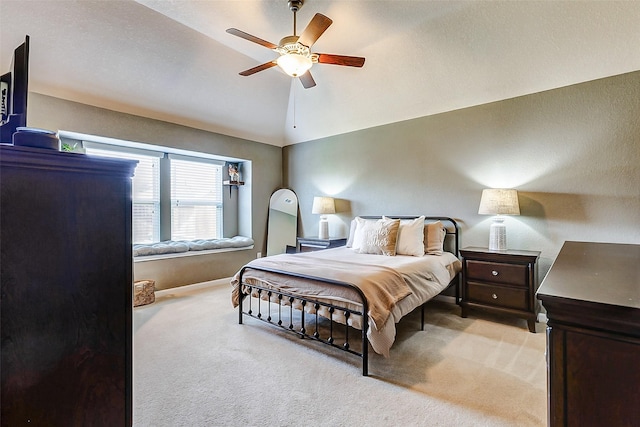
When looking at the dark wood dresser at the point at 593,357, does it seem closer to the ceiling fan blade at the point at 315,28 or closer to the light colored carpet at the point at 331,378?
the light colored carpet at the point at 331,378

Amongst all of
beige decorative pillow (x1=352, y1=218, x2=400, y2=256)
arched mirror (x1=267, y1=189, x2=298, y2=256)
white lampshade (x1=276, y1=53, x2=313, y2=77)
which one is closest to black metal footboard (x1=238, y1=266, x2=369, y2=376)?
beige decorative pillow (x1=352, y1=218, x2=400, y2=256)

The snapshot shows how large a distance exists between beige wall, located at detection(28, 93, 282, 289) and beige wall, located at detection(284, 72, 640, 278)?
72.8 inches

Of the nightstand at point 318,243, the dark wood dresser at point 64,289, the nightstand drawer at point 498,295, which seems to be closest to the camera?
the dark wood dresser at point 64,289

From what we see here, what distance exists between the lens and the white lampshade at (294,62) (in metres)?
2.57

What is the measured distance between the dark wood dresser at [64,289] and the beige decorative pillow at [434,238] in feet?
11.1

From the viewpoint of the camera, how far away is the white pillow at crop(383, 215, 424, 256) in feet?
11.8

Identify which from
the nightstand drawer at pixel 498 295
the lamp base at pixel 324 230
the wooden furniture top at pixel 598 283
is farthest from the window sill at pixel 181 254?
the wooden furniture top at pixel 598 283

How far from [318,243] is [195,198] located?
7.57ft

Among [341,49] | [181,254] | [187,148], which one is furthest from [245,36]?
[181,254]

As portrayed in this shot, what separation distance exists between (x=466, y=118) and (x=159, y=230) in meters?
4.75

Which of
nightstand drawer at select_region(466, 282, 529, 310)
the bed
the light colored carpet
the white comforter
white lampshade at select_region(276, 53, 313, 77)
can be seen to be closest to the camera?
the light colored carpet

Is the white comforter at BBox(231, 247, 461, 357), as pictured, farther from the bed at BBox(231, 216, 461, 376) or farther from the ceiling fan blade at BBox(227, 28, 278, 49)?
the ceiling fan blade at BBox(227, 28, 278, 49)

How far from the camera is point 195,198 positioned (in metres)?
5.23

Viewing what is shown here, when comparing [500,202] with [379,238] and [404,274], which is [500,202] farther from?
[404,274]
